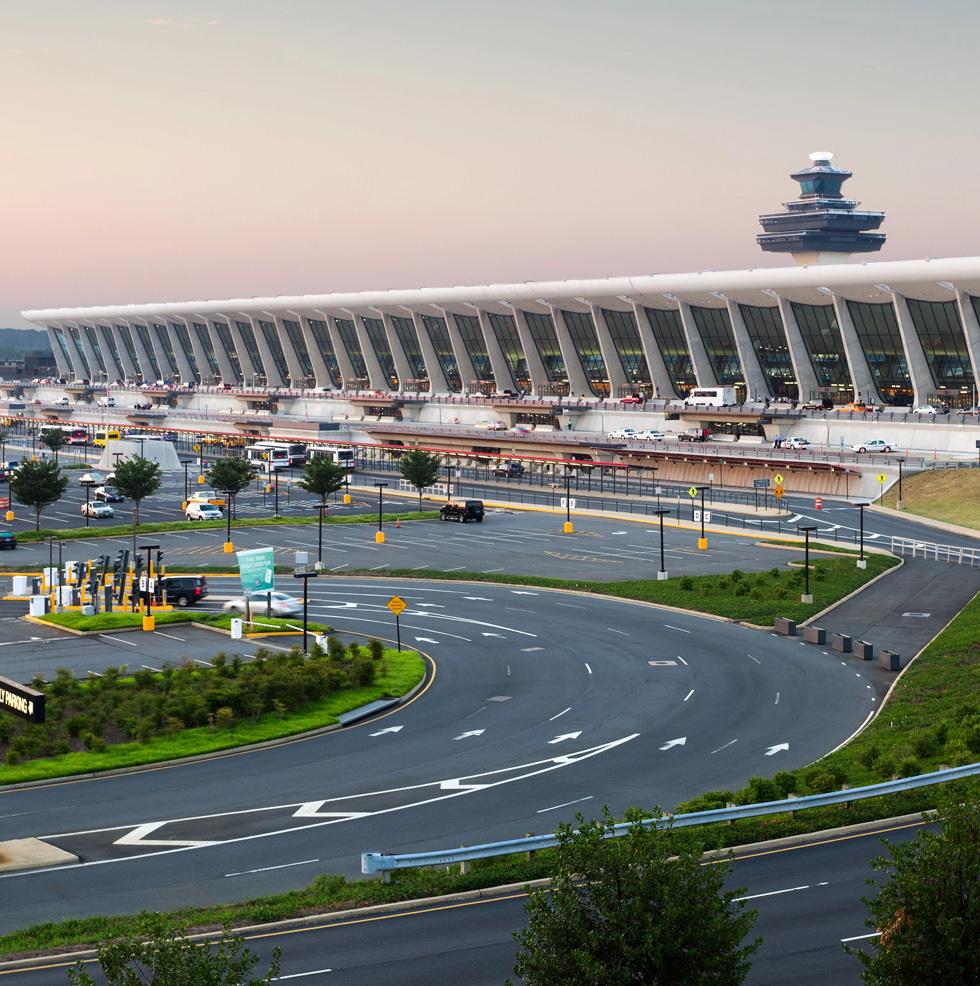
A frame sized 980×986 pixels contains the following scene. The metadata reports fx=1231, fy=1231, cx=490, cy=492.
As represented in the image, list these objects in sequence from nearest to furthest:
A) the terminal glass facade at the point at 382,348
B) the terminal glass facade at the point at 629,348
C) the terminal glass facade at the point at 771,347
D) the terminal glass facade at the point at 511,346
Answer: the terminal glass facade at the point at 771,347, the terminal glass facade at the point at 629,348, the terminal glass facade at the point at 511,346, the terminal glass facade at the point at 382,348

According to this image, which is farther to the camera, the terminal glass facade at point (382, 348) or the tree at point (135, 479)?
the terminal glass facade at point (382, 348)

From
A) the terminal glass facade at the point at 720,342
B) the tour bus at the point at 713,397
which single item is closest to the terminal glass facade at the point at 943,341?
the tour bus at the point at 713,397

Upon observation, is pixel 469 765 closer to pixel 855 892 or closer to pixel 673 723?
pixel 673 723

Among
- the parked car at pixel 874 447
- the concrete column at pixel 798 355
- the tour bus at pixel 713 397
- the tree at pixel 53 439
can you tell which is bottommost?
the tree at pixel 53 439

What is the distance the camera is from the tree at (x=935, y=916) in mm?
12711

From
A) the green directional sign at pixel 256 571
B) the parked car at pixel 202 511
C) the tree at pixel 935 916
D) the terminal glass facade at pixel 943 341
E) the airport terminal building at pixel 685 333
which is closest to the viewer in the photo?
the tree at pixel 935 916

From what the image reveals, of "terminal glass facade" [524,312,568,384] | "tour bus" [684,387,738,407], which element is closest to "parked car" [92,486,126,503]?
"tour bus" [684,387,738,407]

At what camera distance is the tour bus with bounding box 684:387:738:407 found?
441 ft

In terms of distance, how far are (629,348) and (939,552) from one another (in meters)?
80.7

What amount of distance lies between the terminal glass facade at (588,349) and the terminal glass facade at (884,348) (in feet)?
117

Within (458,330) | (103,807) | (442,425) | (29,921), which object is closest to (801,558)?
(103,807)

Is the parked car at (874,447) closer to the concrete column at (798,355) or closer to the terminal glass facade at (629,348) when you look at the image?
the concrete column at (798,355)

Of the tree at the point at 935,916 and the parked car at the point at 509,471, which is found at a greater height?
the parked car at the point at 509,471

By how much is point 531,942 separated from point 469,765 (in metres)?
20.5
